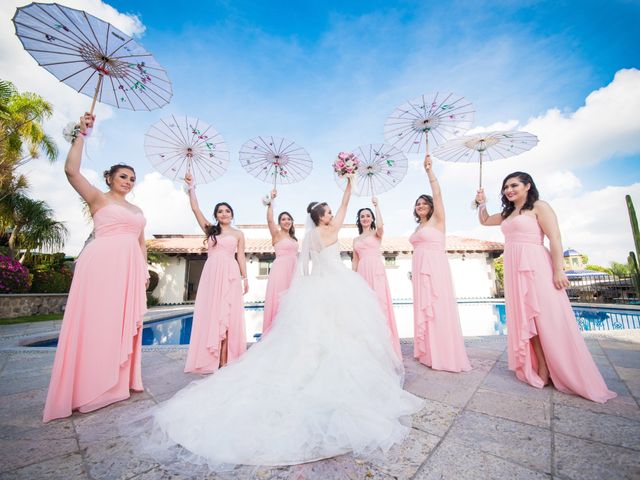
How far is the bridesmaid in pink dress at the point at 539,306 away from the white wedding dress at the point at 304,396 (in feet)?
4.70

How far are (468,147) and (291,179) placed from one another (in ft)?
10.2

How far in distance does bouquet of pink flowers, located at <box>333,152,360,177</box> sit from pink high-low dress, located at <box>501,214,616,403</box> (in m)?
1.93

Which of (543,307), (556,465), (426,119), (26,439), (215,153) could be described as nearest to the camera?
(556,465)

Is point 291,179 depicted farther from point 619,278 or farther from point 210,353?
point 619,278

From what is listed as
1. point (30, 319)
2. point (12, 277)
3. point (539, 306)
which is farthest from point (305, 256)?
point (12, 277)

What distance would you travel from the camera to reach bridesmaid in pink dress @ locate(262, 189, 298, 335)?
4598 mm

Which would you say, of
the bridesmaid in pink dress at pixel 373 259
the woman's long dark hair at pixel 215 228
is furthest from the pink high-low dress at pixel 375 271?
the woman's long dark hair at pixel 215 228

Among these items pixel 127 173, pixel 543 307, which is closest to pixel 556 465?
pixel 543 307

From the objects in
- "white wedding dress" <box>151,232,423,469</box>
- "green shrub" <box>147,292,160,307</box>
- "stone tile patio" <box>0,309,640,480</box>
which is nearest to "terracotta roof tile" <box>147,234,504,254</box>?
"green shrub" <box>147,292,160,307</box>

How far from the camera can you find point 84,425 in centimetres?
223

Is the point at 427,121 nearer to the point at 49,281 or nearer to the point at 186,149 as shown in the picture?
the point at 186,149

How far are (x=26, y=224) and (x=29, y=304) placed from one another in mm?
4567

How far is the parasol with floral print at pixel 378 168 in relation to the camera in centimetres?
492

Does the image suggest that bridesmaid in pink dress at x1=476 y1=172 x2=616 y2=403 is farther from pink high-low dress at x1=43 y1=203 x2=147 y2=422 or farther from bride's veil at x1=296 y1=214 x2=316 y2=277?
pink high-low dress at x1=43 y1=203 x2=147 y2=422
